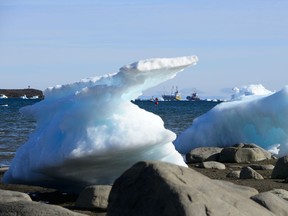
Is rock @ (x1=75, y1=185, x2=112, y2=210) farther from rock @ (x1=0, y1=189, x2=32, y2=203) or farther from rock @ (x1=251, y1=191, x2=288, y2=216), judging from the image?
rock @ (x1=251, y1=191, x2=288, y2=216)

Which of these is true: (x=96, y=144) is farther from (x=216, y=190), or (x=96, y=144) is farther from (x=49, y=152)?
(x=216, y=190)

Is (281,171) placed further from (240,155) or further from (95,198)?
(95,198)

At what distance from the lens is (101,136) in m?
9.94

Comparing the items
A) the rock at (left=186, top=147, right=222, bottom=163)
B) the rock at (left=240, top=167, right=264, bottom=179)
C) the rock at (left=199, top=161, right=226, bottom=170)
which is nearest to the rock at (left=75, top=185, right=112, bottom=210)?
the rock at (left=240, top=167, right=264, bottom=179)

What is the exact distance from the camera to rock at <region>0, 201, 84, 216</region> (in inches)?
262

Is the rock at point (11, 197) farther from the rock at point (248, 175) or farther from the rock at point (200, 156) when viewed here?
the rock at point (200, 156)

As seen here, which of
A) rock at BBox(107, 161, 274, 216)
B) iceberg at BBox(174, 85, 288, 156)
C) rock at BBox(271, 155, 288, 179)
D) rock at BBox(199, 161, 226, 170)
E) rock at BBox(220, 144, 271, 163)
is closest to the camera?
rock at BBox(107, 161, 274, 216)

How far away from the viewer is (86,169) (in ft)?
33.3

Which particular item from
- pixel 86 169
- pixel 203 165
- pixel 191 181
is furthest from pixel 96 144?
Result: pixel 203 165

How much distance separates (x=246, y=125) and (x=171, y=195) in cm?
1566

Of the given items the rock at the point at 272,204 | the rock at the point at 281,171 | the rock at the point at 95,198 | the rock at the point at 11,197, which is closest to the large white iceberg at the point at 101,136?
the rock at the point at 95,198

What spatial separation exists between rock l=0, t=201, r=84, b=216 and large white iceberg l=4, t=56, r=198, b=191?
294cm

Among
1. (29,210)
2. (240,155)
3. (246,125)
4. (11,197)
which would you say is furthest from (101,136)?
(246,125)

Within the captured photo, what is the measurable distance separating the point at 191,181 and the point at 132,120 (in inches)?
161
